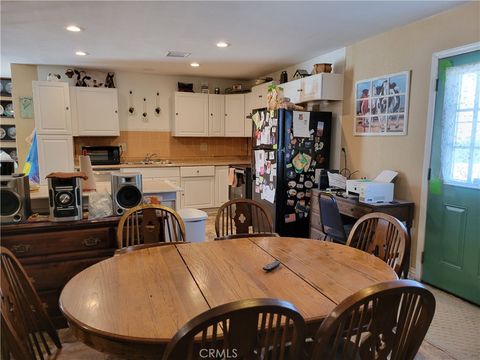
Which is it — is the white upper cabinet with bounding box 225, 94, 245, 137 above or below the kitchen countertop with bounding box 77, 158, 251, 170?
above

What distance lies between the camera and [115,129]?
5.42m

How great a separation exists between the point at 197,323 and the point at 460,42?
2.98 meters

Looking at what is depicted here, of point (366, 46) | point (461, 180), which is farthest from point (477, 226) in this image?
point (366, 46)

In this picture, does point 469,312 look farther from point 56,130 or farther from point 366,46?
Result: point 56,130

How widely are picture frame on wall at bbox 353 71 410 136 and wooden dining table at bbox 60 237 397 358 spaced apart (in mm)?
1891

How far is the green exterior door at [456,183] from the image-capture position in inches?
106

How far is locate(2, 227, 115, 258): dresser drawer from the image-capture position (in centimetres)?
221

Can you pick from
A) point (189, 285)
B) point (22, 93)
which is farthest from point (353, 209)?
point (22, 93)

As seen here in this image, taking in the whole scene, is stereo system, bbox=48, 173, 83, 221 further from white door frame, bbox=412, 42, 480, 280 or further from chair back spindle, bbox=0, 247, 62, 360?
white door frame, bbox=412, 42, 480, 280

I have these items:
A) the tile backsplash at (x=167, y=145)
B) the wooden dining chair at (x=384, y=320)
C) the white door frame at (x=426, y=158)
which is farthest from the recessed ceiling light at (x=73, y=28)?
the wooden dining chair at (x=384, y=320)

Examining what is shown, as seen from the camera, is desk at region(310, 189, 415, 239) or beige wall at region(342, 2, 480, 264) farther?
desk at region(310, 189, 415, 239)

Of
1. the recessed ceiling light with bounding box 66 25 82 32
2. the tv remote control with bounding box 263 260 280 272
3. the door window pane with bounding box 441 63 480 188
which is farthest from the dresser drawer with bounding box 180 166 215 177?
the tv remote control with bounding box 263 260 280 272

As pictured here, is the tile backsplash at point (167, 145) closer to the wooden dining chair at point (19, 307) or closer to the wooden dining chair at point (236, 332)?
the wooden dining chair at point (19, 307)

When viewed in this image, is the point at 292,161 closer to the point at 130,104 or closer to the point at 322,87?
the point at 322,87
